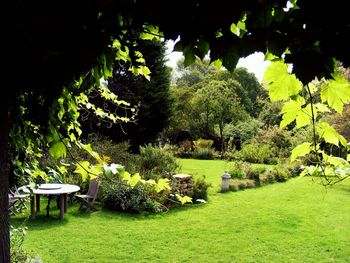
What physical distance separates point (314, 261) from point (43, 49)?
601cm

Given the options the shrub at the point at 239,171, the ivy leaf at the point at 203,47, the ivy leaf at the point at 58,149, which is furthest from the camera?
the shrub at the point at 239,171

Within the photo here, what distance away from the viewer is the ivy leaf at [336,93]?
4.24 feet

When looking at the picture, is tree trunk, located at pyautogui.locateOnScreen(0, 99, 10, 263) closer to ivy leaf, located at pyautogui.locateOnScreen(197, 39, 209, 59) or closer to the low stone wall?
ivy leaf, located at pyautogui.locateOnScreen(197, 39, 209, 59)

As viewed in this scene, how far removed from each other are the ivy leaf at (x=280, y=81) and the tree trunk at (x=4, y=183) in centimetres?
94

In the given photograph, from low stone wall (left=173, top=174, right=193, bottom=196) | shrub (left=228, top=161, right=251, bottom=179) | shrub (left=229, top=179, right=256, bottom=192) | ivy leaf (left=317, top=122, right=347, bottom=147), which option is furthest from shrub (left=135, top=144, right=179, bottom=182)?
ivy leaf (left=317, top=122, right=347, bottom=147)

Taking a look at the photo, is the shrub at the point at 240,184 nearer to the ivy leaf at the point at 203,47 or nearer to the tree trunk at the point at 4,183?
the tree trunk at the point at 4,183

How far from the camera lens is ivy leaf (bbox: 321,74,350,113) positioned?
1292 mm

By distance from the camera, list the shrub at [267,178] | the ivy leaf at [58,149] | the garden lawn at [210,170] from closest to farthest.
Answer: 1. the ivy leaf at [58,149]
2. the garden lawn at [210,170]
3. the shrub at [267,178]

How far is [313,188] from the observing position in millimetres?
12547

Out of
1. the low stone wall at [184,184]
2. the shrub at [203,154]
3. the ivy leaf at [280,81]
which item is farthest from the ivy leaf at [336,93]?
the shrub at [203,154]

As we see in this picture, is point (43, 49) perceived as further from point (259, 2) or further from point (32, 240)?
point (32, 240)

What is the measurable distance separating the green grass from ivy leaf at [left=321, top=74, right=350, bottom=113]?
3.99 meters

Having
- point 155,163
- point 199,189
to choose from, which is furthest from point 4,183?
point 155,163

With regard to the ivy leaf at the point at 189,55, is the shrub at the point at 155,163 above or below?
below
